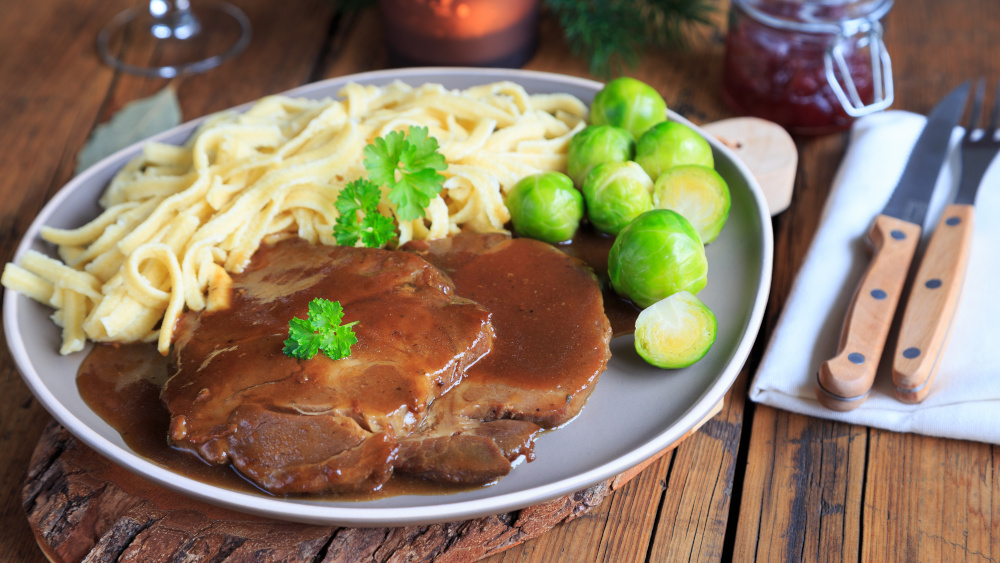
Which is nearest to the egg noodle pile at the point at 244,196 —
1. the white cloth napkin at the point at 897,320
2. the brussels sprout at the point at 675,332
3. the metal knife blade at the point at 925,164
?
the brussels sprout at the point at 675,332

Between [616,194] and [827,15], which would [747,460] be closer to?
Answer: [616,194]

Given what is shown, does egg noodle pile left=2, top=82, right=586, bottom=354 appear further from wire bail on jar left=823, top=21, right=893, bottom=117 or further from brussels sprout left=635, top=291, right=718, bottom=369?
wire bail on jar left=823, top=21, right=893, bottom=117

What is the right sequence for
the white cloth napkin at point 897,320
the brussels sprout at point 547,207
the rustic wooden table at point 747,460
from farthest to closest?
the brussels sprout at point 547,207 → the white cloth napkin at point 897,320 → the rustic wooden table at point 747,460

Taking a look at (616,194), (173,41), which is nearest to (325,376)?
(616,194)

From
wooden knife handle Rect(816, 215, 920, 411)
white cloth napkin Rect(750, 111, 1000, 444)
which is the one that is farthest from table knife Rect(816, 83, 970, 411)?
white cloth napkin Rect(750, 111, 1000, 444)

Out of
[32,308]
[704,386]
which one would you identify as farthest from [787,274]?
[32,308]

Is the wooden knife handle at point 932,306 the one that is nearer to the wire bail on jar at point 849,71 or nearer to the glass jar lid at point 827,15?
the wire bail on jar at point 849,71
